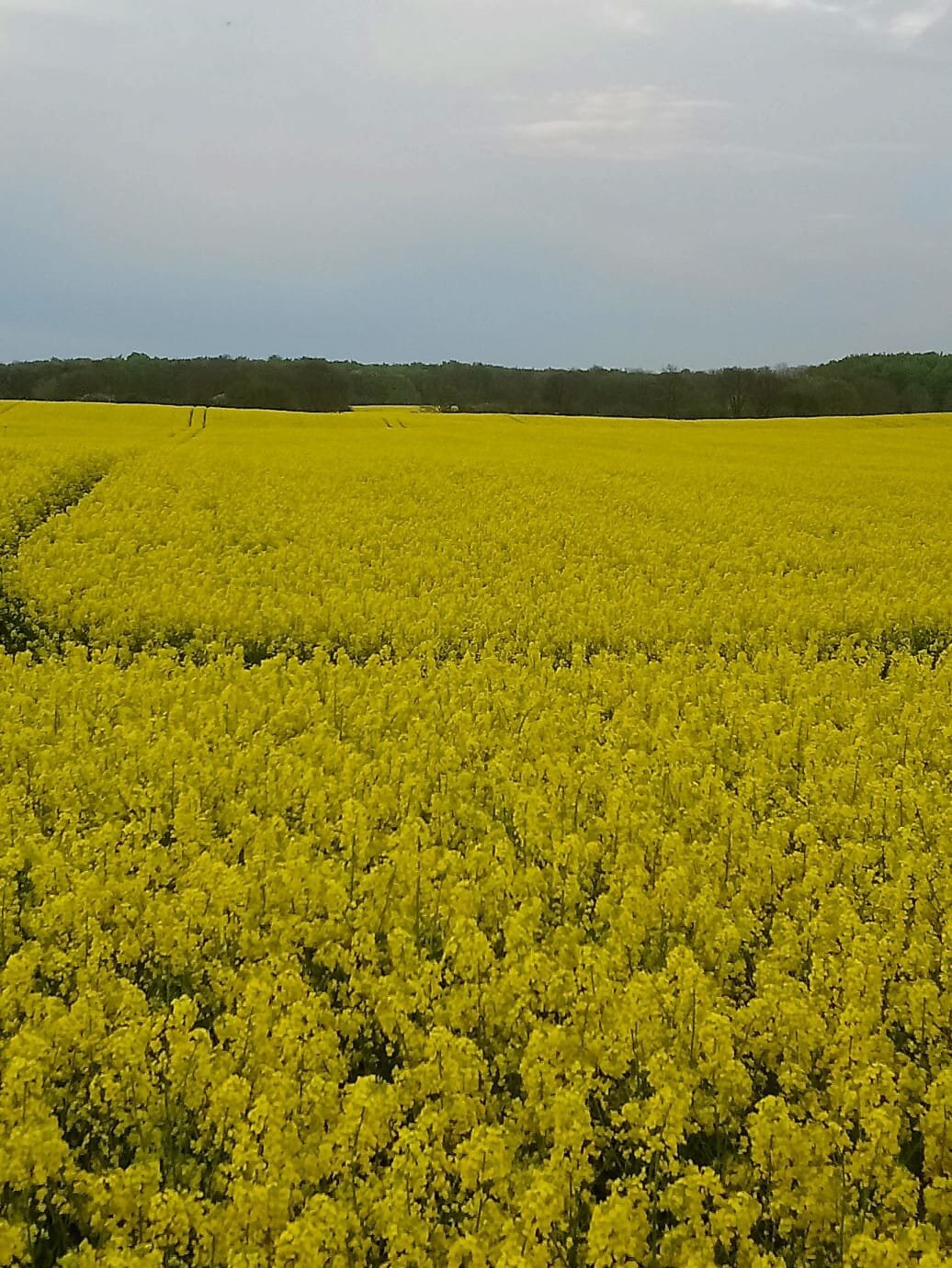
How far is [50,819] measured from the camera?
5277 millimetres

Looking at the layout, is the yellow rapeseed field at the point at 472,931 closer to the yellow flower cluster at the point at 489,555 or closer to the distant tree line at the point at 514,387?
the yellow flower cluster at the point at 489,555

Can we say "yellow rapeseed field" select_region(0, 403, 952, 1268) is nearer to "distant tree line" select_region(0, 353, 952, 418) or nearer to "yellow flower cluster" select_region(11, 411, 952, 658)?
"yellow flower cluster" select_region(11, 411, 952, 658)

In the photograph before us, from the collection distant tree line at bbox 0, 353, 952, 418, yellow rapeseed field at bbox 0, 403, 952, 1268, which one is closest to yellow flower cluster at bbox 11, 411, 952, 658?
yellow rapeseed field at bbox 0, 403, 952, 1268

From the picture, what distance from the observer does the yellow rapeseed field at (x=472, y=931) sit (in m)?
2.92

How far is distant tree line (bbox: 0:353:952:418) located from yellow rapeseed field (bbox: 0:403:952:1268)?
1738 inches

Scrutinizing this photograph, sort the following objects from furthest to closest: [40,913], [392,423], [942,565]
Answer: [392,423], [942,565], [40,913]

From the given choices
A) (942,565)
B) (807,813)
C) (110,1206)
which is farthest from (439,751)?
(942,565)

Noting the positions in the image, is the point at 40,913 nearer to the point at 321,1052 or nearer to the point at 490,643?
the point at 321,1052

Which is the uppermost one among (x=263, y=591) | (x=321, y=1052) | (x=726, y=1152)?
(x=263, y=591)

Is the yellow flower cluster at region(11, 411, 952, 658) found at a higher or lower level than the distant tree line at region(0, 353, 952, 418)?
lower

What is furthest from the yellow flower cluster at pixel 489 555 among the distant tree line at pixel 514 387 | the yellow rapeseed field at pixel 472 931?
the distant tree line at pixel 514 387

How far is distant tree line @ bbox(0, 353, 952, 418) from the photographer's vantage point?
54031 mm

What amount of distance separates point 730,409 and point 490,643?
175ft

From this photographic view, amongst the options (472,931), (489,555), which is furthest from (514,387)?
(472,931)
